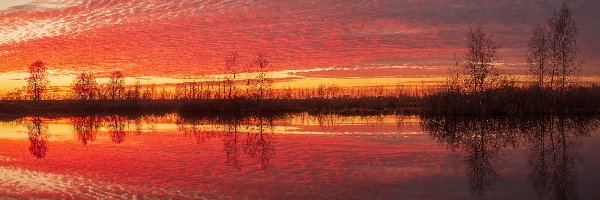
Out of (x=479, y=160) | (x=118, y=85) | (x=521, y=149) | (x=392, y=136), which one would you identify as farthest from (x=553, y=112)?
(x=118, y=85)

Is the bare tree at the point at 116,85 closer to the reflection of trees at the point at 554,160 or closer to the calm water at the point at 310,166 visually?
the calm water at the point at 310,166

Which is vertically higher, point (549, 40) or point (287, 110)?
point (549, 40)

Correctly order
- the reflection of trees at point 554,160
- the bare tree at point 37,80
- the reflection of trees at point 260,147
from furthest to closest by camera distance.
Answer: the bare tree at point 37,80, the reflection of trees at point 260,147, the reflection of trees at point 554,160

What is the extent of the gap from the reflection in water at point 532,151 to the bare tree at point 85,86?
89888 mm

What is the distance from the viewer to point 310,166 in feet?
62.3

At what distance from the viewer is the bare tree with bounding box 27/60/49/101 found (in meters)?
100

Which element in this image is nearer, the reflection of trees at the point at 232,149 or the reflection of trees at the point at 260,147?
the reflection of trees at the point at 232,149

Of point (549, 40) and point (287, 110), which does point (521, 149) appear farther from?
point (287, 110)

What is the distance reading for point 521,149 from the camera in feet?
77.1

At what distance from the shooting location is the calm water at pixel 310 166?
47.3 ft

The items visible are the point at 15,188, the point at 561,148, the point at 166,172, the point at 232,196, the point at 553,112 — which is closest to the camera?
the point at 232,196

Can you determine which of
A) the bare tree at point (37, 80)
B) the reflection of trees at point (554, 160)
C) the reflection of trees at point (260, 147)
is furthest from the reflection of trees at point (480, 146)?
the bare tree at point (37, 80)

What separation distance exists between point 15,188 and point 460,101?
1720 inches

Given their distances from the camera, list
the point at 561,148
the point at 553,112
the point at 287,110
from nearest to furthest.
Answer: the point at 561,148
the point at 553,112
the point at 287,110
